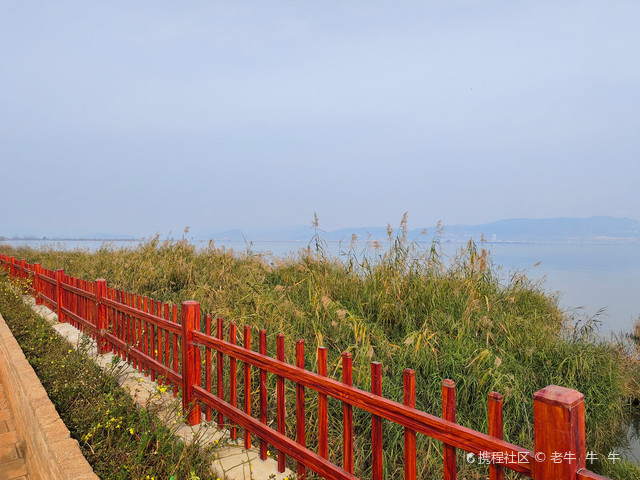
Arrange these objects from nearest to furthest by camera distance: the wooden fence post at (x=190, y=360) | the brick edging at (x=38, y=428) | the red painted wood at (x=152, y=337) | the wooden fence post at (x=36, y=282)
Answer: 1. the brick edging at (x=38, y=428)
2. the wooden fence post at (x=190, y=360)
3. the red painted wood at (x=152, y=337)
4. the wooden fence post at (x=36, y=282)

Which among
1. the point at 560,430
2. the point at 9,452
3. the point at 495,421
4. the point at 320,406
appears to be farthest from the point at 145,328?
the point at 560,430

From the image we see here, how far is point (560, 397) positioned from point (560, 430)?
0.12m

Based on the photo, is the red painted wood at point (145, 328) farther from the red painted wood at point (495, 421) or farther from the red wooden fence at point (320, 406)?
the red painted wood at point (495, 421)

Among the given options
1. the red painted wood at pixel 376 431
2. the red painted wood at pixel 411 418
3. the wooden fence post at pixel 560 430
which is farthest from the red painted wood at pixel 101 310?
the wooden fence post at pixel 560 430

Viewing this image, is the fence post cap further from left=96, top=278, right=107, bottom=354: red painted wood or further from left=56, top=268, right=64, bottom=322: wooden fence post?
left=56, top=268, right=64, bottom=322: wooden fence post

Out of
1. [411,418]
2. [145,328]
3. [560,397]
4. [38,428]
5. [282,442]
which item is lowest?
[38,428]

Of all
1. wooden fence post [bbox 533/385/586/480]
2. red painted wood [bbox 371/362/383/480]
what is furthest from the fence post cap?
red painted wood [bbox 371/362/383/480]

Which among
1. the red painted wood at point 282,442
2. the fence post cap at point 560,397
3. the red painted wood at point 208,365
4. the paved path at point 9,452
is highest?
the fence post cap at point 560,397

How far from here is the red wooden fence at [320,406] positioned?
4.43 feet

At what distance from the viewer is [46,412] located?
3324 mm

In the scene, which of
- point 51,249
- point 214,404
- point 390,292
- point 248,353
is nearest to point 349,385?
point 248,353

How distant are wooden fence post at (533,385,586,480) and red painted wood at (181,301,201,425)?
8.66ft

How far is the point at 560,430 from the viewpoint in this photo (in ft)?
4.36

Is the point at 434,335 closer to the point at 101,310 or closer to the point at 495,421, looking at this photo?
the point at 495,421
